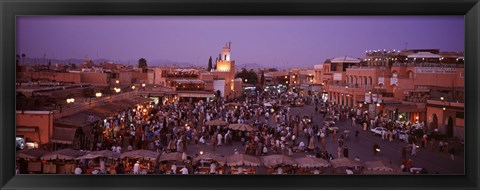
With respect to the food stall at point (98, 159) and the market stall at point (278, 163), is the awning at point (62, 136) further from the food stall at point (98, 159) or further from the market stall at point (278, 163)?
the market stall at point (278, 163)

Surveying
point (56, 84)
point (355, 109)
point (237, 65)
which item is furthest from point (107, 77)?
point (355, 109)

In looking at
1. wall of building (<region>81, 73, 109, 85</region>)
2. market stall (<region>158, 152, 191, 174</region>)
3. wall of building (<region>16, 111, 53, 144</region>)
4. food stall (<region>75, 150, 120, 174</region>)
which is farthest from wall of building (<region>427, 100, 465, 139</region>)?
wall of building (<region>16, 111, 53, 144</region>)

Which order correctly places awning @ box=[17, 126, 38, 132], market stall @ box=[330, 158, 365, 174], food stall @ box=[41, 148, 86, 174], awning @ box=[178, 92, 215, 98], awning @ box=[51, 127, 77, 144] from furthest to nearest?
awning @ box=[178, 92, 215, 98], awning @ box=[51, 127, 77, 144], market stall @ box=[330, 158, 365, 174], food stall @ box=[41, 148, 86, 174], awning @ box=[17, 126, 38, 132]

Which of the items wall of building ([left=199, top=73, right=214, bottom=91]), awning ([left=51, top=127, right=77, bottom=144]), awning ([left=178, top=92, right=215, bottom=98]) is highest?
wall of building ([left=199, top=73, right=214, bottom=91])

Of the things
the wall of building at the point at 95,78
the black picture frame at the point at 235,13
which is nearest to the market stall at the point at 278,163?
the black picture frame at the point at 235,13

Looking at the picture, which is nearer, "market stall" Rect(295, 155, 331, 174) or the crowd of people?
"market stall" Rect(295, 155, 331, 174)

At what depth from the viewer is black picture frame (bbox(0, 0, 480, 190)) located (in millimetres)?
5375

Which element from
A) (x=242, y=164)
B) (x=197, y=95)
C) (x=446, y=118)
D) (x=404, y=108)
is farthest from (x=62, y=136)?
(x=446, y=118)

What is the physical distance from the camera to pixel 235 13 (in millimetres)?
5477

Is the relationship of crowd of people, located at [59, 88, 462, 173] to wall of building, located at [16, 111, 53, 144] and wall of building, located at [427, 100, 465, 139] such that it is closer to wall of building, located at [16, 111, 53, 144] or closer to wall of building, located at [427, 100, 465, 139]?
wall of building, located at [427, 100, 465, 139]

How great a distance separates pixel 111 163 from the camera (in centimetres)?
591

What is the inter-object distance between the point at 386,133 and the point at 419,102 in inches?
20.6

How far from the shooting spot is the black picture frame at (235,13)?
17.6 feet
